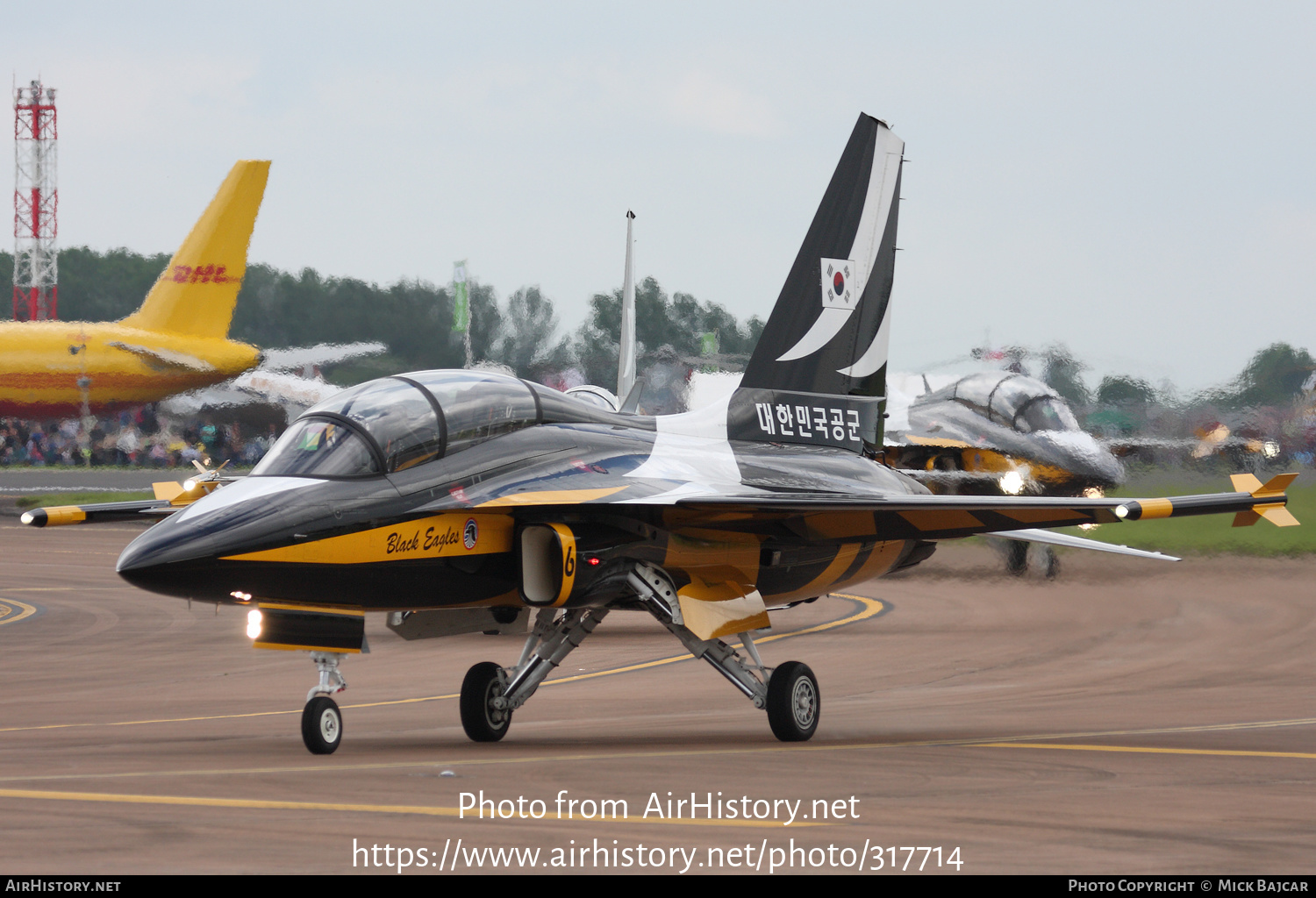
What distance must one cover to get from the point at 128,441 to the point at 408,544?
109ft

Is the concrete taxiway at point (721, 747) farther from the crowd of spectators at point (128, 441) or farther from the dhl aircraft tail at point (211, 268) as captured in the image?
the dhl aircraft tail at point (211, 268)

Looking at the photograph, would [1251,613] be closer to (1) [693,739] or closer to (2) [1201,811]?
(1) [693,739]

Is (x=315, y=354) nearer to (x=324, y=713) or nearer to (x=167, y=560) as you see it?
(x=324, y=713)

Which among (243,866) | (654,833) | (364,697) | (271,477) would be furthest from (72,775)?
(364,697)

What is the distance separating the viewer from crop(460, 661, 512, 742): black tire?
1210cm

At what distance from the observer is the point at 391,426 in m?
10.8

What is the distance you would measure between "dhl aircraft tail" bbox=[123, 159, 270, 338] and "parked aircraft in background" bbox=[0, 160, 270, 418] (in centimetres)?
2

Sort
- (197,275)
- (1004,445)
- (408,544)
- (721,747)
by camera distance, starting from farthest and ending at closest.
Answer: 1. (197,275)
2. (1004,445)
3. (721,747)
4. (408,544)

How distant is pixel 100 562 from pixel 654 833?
27.2m

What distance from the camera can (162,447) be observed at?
42.8 m

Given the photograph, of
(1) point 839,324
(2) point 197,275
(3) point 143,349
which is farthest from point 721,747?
(2) point 197,275

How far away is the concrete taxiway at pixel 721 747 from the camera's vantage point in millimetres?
7188

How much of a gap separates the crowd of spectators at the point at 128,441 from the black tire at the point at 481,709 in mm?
23325

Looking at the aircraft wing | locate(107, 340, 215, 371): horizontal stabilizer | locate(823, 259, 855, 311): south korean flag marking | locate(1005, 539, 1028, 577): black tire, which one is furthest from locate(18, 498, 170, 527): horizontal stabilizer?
locate(107, 340, 215, 371): horizontal stabilizer
